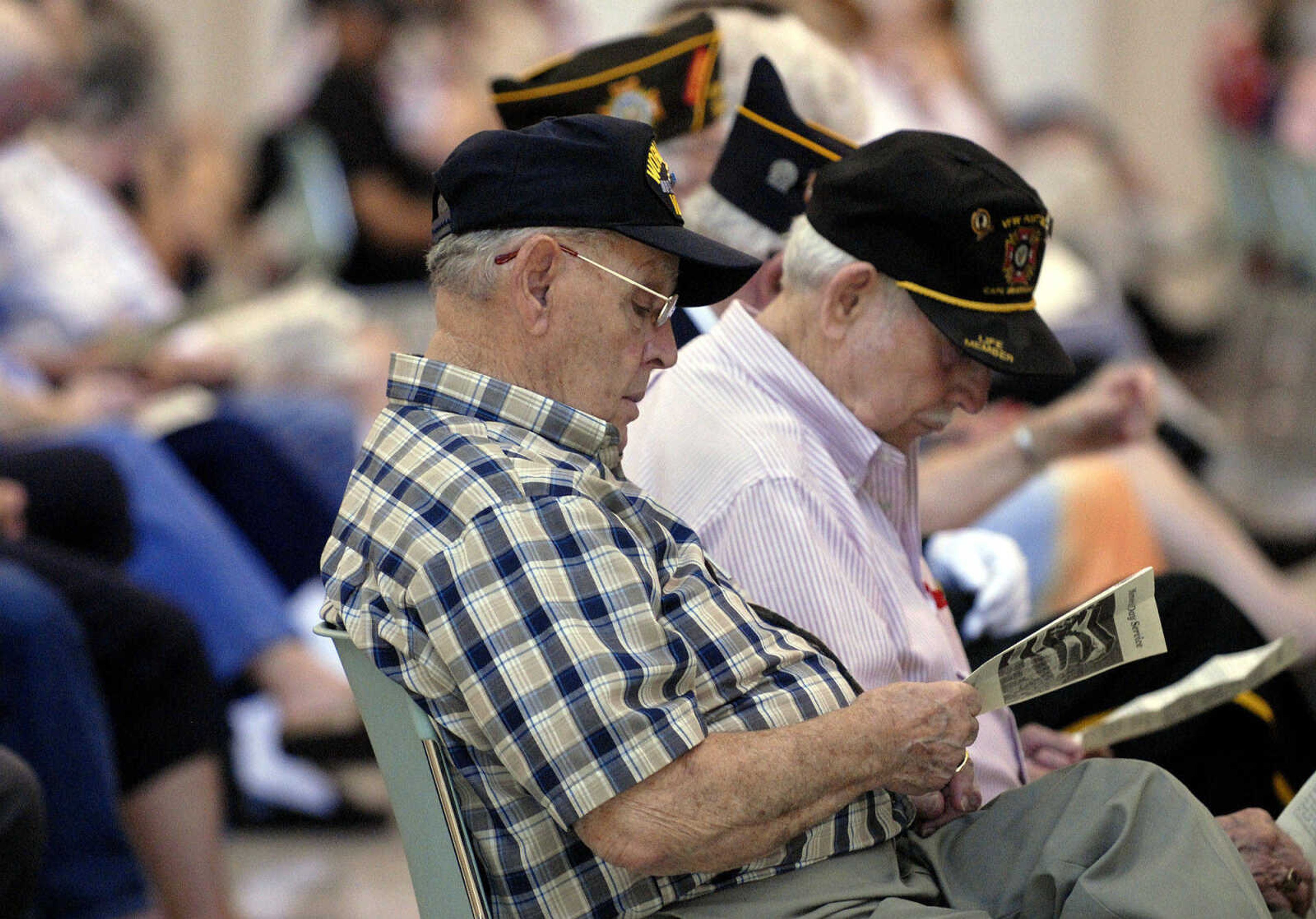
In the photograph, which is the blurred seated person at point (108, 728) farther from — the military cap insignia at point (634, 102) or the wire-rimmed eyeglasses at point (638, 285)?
the wire-rimmed eyeglasses at point (638, 285)

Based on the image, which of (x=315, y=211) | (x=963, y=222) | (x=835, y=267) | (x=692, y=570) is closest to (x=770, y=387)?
(x=835, y=267)

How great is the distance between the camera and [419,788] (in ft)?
4.47

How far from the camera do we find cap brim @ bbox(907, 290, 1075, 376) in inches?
65.9

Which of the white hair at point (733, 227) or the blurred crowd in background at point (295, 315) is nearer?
the white hair at point (733, 227)

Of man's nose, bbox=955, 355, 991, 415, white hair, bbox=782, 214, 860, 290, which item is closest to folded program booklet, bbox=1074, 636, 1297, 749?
man's nose, bbox=955, 355, 991, 415

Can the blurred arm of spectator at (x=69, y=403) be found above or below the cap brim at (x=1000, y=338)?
below

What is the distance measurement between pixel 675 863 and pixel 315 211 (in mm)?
4725

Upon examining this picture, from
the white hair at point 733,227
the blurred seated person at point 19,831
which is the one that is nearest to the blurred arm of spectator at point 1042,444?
the white hair at point 733,227

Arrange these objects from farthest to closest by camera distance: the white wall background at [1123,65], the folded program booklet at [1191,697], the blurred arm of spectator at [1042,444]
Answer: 1. the white wall background at [1123,65]
2. the blurred arm of spectator at [1042,444]
3. the folded program booklet at [1191,697]

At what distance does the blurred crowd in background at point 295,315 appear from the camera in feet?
8.27

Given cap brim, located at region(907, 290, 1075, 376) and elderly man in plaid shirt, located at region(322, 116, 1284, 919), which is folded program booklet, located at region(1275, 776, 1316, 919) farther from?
cap brim, located at region(907, 290, 1075, 376)

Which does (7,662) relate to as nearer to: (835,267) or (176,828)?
(176,828)

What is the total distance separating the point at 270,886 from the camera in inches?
122

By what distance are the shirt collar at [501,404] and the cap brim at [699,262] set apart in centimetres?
17
